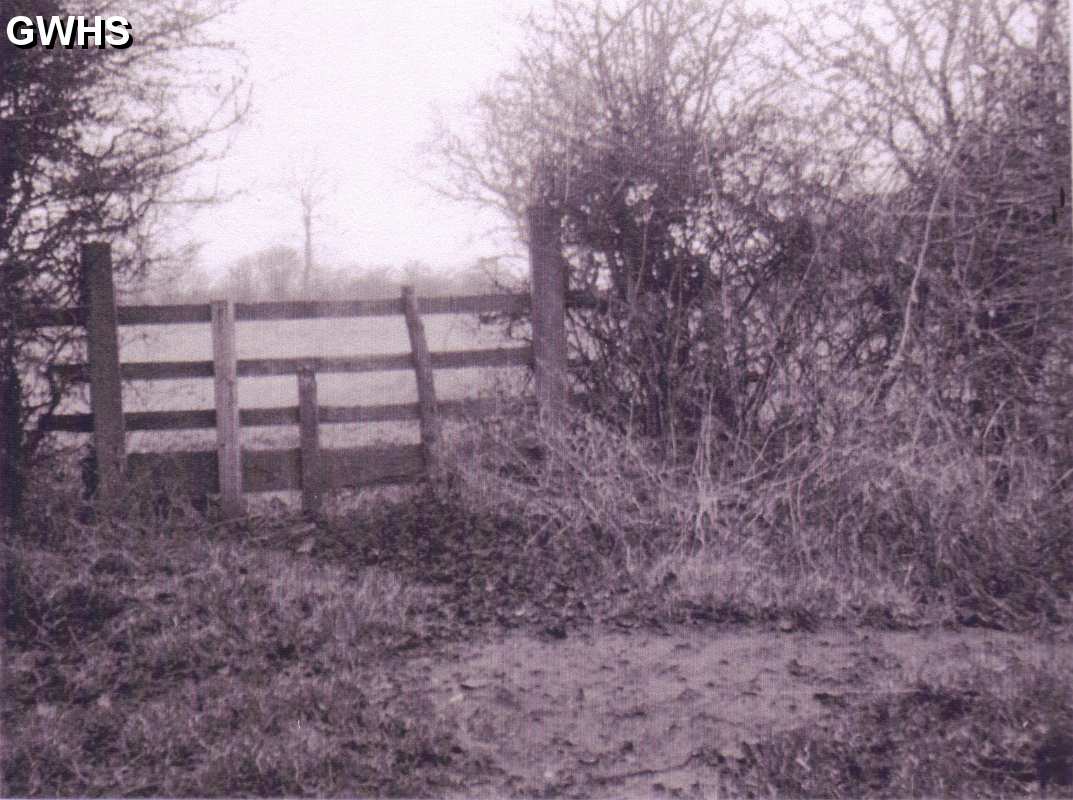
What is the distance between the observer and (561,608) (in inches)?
236

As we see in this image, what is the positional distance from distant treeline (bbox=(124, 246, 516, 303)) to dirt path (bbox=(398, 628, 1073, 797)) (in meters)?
3.91

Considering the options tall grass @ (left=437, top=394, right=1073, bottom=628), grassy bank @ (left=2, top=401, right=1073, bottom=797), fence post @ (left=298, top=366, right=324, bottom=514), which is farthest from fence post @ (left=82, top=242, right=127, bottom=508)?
tall grass @ (left=437, top=394, right=1073, bottom=628)

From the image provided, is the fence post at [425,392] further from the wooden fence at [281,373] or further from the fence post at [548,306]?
the fence post at [548,306]

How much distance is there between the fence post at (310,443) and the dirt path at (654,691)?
2989mm

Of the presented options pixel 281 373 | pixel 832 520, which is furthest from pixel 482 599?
pixel 281 373

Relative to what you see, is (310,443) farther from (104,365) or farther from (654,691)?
(654,691)

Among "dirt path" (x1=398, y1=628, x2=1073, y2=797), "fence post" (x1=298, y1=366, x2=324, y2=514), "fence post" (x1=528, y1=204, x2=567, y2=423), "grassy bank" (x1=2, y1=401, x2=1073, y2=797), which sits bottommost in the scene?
"dirt path" (x1=398, y1=628, x2=1073, y2=797)

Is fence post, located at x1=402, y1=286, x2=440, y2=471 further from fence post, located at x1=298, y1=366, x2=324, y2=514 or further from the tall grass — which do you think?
the tall grass

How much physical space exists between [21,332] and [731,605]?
193 inches

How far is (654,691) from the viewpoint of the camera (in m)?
4.80

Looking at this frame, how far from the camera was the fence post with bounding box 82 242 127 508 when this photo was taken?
7672 mm

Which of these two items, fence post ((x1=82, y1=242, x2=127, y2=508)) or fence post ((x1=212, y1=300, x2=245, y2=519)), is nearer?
fence post ((x1=82, y1=242, x2=127, y2=508))

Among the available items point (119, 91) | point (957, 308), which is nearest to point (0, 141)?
point (119, 91)

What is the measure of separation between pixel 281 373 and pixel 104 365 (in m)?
1.22
